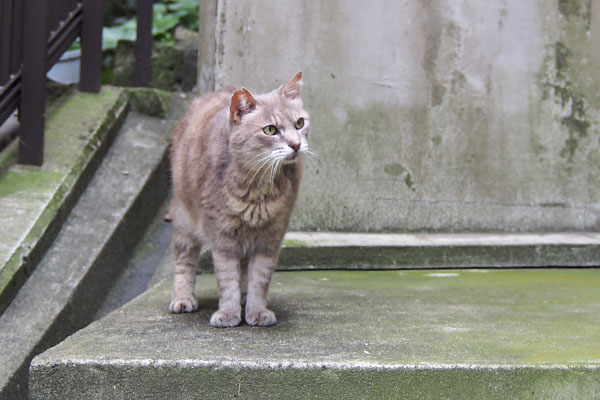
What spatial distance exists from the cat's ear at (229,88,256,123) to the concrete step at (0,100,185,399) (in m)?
1.34

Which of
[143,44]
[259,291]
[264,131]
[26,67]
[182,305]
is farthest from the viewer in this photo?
[143,44]

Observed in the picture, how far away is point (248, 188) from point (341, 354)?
2.61ft

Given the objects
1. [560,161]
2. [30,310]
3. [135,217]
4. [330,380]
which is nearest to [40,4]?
[135,217]

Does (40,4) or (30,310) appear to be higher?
(40,4)

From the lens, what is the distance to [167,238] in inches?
177

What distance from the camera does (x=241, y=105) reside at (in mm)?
2756

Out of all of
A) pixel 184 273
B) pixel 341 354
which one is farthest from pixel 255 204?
pixel 341 354

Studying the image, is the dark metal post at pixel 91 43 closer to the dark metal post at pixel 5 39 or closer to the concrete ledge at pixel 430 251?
the dark metal post at pixel 5 39

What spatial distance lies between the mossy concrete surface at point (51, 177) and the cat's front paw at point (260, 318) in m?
1.21

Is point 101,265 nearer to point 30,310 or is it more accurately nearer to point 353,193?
point 30,310

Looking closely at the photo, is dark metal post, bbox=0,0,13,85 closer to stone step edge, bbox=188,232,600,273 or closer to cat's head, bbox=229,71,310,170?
stone step edge, bbox=188,232,600,273

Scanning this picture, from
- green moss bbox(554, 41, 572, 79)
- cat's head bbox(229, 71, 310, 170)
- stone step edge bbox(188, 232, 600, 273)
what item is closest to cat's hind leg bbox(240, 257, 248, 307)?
cat's head bbox(229, 71, 310, 170)

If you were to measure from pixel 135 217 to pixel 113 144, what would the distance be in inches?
26.3

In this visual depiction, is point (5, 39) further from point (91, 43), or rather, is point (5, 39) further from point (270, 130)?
point (270, 130)
